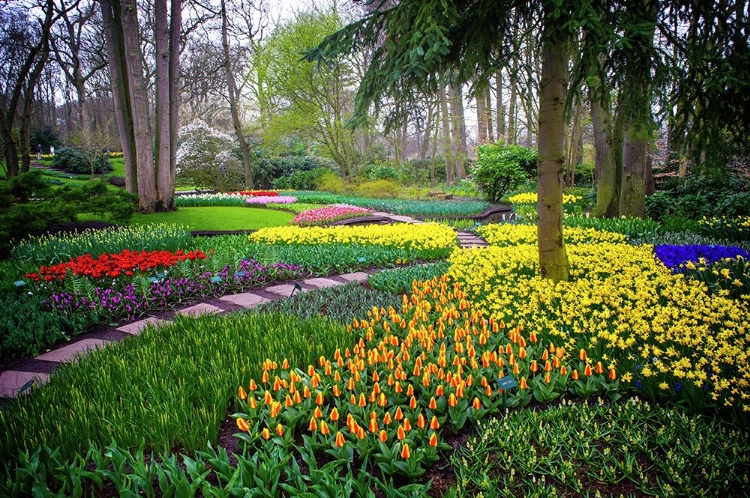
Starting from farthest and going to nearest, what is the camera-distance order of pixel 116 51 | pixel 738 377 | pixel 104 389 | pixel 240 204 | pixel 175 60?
1. pixel 240 204
2. pixel 175 60
3. pixel 116 51
4. pixel 104 389
5. pixel 738 377

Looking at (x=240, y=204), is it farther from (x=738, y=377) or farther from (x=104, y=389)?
(x=738, y=377)

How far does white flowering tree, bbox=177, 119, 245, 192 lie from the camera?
22.0m

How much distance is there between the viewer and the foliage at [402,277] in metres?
5.04

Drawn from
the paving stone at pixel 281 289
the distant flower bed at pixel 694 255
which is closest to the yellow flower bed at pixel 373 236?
the paving stone at pixel 281 289

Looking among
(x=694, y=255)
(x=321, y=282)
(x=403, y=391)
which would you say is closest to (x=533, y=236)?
(x=694, y=255)

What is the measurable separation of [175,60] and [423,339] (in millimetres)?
11983

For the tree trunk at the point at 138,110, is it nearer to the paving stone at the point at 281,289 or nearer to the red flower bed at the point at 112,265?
the red flower bed at the point at 112,265

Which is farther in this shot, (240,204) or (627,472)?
(240,204)

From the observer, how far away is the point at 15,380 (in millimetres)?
3184

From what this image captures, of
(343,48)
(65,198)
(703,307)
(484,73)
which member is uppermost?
(343,48)

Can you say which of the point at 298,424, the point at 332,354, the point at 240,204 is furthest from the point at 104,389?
the point at 240,204

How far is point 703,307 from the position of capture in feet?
10.3

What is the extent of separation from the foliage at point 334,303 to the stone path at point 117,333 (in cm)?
40

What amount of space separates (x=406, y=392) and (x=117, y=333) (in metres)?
3.09
